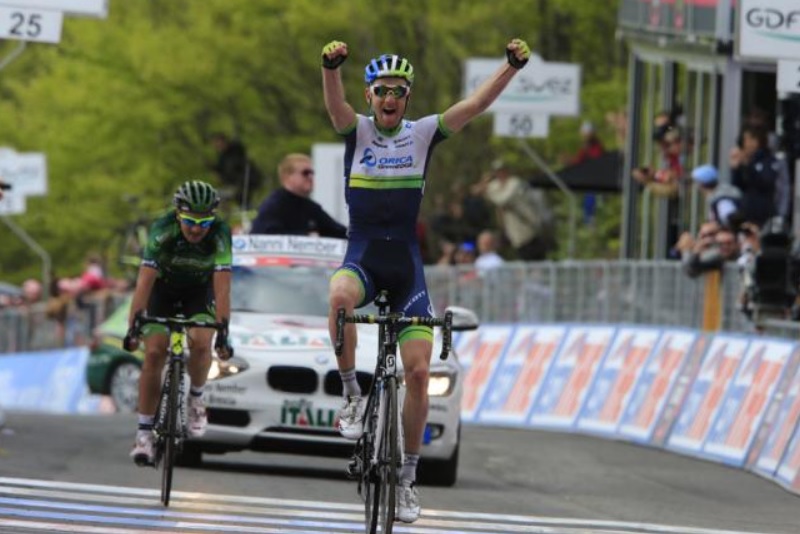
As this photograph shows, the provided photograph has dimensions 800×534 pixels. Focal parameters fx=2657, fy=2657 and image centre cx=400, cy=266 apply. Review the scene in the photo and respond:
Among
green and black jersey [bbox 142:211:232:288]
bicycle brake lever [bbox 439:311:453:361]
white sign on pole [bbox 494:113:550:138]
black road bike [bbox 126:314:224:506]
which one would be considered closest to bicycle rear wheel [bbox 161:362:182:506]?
black road bike [bbox 126:314:224:506]

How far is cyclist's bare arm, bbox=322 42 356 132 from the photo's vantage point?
12766mm

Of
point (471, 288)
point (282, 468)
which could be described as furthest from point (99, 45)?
point (282, 468)

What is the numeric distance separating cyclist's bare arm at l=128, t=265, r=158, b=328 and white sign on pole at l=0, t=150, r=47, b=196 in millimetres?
29004

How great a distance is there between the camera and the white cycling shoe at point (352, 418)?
43.0 ft

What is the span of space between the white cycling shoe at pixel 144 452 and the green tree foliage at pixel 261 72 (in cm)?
2511

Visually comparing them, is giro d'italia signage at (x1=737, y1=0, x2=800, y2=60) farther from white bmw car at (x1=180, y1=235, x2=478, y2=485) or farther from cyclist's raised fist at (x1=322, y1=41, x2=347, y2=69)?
cyclist's raised fist at (x1=322, y1=41, x2=347, y2=69)

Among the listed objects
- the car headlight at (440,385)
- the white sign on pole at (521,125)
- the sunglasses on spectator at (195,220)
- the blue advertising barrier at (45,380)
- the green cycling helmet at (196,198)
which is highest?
the white sign on pole at (521,125)

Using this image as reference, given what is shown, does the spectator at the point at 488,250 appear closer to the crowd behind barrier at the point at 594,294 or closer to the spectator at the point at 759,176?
the crowd behind barrier at the point at 594,294

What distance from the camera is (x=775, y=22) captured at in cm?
2041

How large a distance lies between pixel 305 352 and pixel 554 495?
1.90 meters

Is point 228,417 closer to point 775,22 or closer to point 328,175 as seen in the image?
point 775,22

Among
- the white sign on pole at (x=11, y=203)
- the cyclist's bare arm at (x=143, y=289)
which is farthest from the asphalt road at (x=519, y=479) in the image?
the white sign on pole at (x=11, y=203)

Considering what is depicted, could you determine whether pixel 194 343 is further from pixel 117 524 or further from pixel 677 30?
pixel 677 30

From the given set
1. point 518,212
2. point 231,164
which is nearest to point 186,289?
point 518,212
